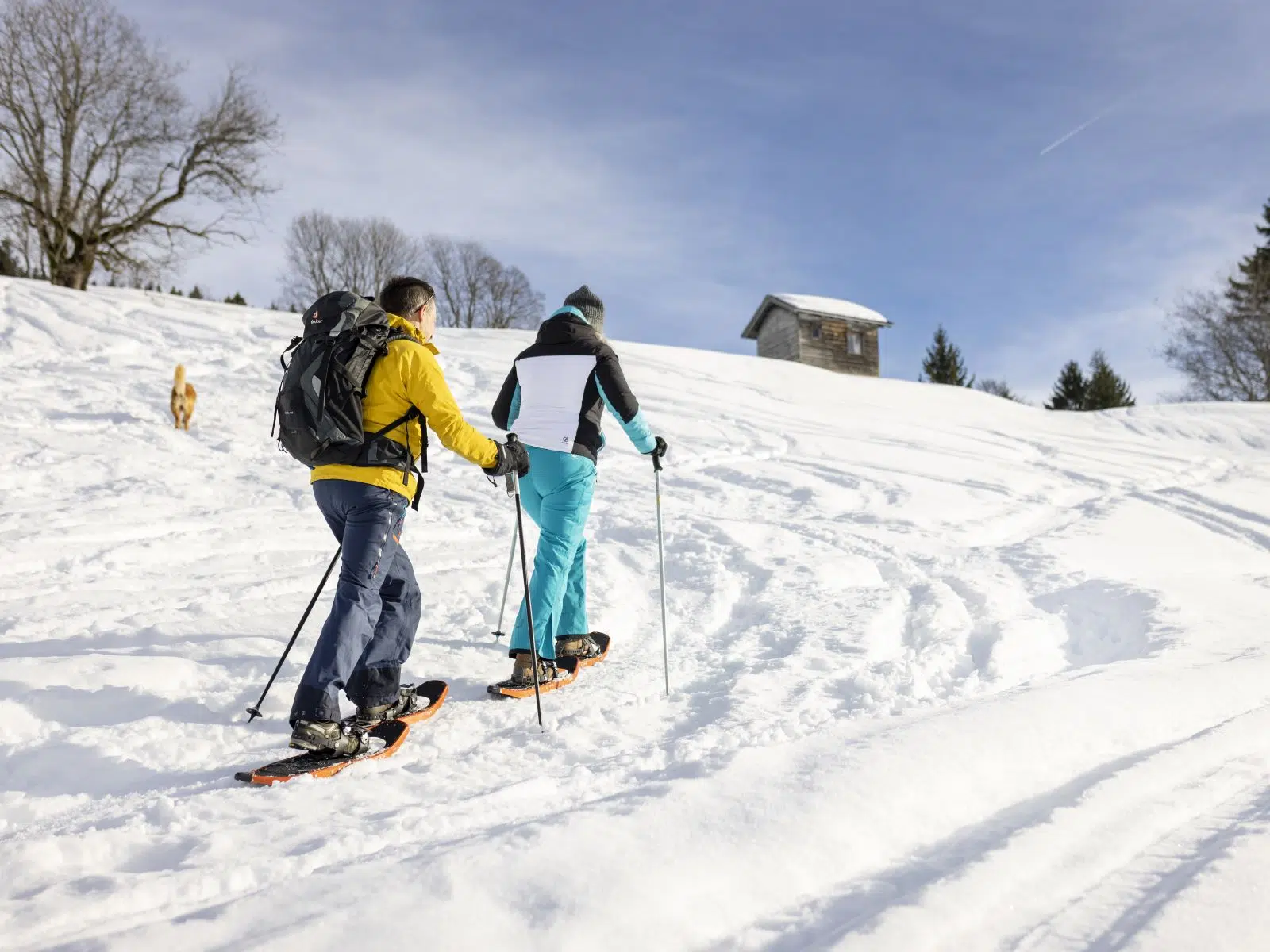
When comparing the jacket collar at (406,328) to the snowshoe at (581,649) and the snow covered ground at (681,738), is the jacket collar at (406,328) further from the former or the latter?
the snowshoe at (581,649)

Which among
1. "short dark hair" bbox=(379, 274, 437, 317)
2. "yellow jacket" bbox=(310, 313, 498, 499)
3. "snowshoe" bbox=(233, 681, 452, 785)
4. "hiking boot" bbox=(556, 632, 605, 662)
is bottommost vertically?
"snowshoe" bbox=(233, 681, 452, 785)

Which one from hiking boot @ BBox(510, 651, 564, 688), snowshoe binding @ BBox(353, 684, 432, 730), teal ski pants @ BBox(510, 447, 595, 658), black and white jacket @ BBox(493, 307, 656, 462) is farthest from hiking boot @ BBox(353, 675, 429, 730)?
black and white jacket @ BBox(493, 307, 656, 462)

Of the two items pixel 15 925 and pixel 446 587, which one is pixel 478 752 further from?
pixel 446 587

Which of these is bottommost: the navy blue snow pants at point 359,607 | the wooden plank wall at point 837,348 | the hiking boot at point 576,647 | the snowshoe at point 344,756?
the snowshoe at point 344,756

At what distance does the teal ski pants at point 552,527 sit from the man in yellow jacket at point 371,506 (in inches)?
28.5

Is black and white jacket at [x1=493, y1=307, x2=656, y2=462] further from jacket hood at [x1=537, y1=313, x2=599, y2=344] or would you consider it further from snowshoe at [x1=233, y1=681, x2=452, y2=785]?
snowshoe at [x1=233, y1=681, x2=452, y2=785]

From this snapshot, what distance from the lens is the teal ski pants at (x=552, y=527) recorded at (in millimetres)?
3988

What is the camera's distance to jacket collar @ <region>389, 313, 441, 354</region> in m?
3.15

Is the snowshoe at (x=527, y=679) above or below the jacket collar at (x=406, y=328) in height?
below

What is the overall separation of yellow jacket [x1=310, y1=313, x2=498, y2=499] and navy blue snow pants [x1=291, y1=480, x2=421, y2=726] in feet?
0.16

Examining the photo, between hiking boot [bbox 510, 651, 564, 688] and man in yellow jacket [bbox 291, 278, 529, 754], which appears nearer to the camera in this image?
man in yellow jacket [bbox 291, 278, 529, 754]

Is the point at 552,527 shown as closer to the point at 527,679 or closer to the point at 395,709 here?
the point at 527,679

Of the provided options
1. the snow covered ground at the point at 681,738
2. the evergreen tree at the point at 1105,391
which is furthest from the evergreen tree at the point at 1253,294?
the snow covered ground at the point at 681,738

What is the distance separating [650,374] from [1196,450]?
10186mm
